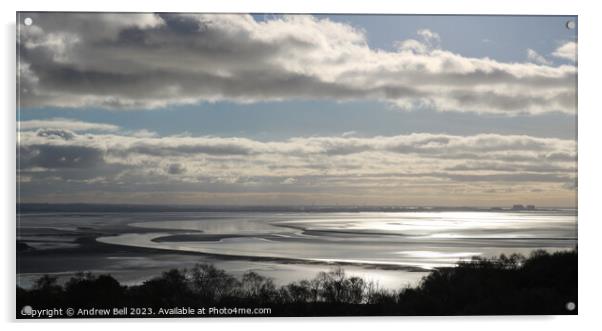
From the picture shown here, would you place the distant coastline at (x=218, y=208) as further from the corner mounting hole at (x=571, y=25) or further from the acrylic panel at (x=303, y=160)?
the corner mounting hole at (x=571, y=25)

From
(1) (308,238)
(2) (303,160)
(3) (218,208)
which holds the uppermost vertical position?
(2) (303,160)

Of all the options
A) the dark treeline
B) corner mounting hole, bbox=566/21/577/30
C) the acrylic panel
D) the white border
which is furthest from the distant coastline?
corner mounting hole, bbox=566/21/577/30

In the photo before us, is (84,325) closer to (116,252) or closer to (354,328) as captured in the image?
(116,252)

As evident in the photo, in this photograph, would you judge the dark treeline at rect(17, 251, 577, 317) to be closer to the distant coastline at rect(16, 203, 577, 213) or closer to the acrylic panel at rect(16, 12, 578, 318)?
the acrylic panel at rect(16, 12, 578, 318)

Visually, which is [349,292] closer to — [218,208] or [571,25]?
[218,208]

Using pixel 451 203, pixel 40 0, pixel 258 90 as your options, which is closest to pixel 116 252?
pixel 258 90

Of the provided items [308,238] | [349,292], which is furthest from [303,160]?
[349,292]
